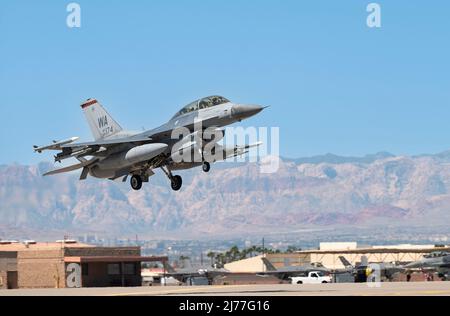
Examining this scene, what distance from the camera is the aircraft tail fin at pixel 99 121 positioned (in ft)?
218

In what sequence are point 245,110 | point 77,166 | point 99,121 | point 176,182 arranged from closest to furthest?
1. point 245,110
2. point 176,182
3. point 77,166
4. point 99,121

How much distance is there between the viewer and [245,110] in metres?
54.5

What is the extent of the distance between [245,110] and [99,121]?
16427 millimetres

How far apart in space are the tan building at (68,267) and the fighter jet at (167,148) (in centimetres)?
3920

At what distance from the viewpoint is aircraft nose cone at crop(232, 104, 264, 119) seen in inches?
2146

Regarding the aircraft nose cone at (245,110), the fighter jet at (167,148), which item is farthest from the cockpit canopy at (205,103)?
the aircraft nose cone at (245,110)

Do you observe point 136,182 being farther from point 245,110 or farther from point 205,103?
point 245,110

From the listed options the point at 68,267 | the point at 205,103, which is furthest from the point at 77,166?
the point at 68,267

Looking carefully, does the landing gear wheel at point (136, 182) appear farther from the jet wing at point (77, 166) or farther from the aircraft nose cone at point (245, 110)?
the aircraft nose cone at point (245, 110)

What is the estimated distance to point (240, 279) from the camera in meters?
160

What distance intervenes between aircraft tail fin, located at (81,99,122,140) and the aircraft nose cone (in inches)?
550

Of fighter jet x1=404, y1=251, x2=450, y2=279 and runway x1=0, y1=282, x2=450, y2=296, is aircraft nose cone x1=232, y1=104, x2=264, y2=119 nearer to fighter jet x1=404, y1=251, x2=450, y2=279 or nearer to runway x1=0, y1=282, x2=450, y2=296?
runway x1=0, y1=282, x2=450, y2=296

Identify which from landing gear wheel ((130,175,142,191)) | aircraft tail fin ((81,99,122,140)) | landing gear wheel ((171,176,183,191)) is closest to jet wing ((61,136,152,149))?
landing gear wheel ((130,175,142,191))
